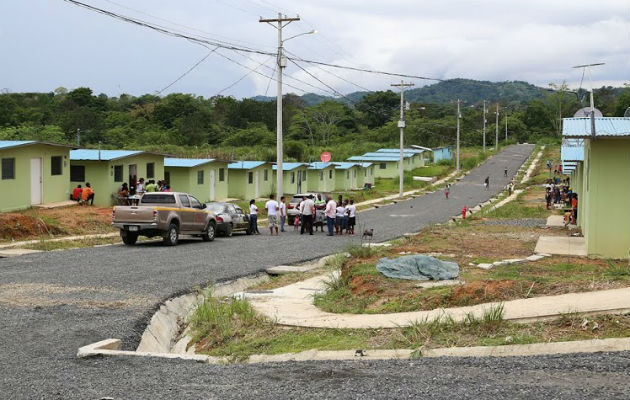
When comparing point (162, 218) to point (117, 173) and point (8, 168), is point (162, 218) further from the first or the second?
point (117, 173)

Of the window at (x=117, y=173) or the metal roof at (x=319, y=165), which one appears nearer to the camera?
the window at (x=117, y=173)

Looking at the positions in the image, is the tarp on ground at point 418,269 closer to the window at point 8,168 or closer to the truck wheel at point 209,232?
the truck wheel at point 209,232

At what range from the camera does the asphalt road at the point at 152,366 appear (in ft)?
25.7

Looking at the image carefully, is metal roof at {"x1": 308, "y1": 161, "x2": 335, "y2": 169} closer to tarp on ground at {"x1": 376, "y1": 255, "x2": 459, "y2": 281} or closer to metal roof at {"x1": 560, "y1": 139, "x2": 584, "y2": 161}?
metal roof at {"x1": 560, "y1": 139, "x2": 584, "y2": 161}

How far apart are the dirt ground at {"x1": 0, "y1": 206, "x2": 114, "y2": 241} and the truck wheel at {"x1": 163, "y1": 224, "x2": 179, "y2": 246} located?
17.5 feet

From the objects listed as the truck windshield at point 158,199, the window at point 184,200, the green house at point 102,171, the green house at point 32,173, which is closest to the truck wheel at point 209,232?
the window at point 184,200

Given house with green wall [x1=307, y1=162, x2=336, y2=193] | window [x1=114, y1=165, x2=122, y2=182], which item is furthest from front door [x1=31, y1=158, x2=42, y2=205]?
house with green wall [x1=307, y1=162, x2=336, y2=193]

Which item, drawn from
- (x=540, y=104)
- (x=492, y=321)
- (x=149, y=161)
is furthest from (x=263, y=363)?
(x=540, y=104)

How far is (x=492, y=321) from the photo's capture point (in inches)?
412

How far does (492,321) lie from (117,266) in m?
11.8

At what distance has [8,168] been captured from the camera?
32.9 m

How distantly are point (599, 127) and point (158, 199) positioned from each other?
47.5 ft

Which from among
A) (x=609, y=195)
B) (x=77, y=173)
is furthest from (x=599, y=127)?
(x=77, y=173)

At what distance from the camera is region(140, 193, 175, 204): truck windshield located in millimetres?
26688
